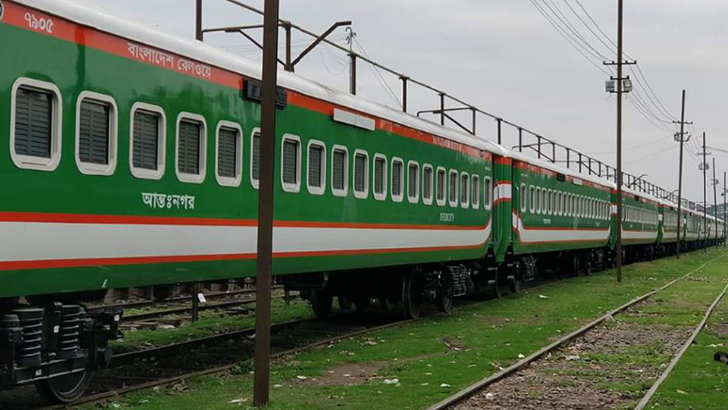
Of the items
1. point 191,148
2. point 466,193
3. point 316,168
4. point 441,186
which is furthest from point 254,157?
point 466,193

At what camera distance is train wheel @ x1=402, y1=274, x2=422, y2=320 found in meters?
17.4

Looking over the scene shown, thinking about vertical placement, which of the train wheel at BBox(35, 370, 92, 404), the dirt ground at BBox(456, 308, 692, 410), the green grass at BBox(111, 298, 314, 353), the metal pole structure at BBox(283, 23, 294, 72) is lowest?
the dirt ground at BBox(456, 308, 692, 410)

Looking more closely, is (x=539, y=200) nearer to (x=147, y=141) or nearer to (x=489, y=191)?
(x=489, y=191)

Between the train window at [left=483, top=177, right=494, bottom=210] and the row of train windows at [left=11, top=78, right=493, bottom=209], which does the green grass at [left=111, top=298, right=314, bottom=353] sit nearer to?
the row of train windows at [left=11, top=78, right=493, bottom=209]

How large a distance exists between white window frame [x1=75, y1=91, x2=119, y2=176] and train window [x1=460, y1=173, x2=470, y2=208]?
1097 centimetres

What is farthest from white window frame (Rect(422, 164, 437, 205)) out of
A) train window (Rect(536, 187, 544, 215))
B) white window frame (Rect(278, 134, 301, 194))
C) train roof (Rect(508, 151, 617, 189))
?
train window (Rect(536, 187, 544, 215))

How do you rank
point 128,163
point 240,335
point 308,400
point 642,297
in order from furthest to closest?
point 642,297 < point 240,335 < point 308,400 < point 128,163

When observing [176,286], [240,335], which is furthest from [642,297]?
[176,286]

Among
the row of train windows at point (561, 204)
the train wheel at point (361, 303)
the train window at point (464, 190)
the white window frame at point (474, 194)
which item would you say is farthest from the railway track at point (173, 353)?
the row of train windows at point (561, 204)

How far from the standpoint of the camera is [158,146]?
31.0 feet

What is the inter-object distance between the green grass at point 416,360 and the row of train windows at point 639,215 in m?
23.0

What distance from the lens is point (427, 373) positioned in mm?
11445

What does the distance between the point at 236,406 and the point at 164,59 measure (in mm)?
3384

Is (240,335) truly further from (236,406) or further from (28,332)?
(28,332)
